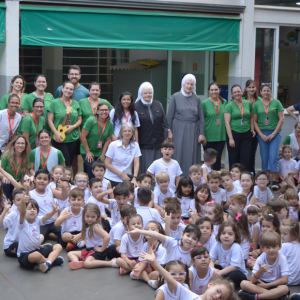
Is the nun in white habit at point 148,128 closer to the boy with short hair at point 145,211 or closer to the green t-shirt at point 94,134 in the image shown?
the green t-shirt at point 94,134

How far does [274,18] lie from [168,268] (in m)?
7.46

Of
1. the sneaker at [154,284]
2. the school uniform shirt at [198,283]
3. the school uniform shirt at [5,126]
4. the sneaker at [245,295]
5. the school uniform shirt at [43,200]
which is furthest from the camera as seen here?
the school uniform shirt at [5,126]

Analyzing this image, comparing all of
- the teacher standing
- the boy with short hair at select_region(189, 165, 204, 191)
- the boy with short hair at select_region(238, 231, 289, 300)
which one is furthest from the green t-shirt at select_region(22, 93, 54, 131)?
the boy with short hair at select_region(238, 231, 289, 300)

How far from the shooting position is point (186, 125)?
748 centimetres

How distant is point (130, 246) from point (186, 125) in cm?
311

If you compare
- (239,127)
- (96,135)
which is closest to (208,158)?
(239,127)

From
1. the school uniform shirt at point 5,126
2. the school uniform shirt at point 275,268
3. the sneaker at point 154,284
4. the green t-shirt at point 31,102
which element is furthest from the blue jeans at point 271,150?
the sneaker at point 154,284

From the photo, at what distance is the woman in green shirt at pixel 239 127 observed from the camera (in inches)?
304

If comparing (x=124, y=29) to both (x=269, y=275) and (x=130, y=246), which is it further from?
(x=269, y=275)

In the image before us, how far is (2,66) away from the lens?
815 cm

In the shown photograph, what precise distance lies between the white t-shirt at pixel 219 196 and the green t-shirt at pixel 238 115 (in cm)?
185

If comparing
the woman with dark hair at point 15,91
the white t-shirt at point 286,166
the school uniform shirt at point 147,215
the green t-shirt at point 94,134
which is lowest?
the school uniform shirt at point 147,215

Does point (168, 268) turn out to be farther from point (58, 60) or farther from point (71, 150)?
point (58, 60)

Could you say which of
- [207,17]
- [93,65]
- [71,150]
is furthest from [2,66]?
[93,65]
